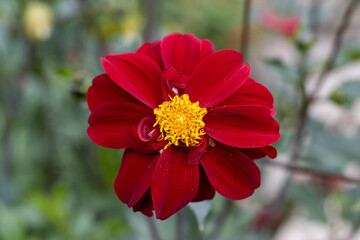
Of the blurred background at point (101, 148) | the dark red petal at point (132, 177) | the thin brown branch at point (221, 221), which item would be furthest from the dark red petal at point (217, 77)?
the thin brown branch at point (221, 221)

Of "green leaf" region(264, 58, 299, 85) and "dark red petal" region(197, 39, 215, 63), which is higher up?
"dark red petal" region(197, 39, 215, 63)

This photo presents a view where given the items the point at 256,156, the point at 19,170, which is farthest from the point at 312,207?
the point at 19,170

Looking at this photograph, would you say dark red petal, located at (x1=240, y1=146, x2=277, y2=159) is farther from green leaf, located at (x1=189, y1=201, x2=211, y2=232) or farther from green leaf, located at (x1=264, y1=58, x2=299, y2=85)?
green leaf, located at (x1=264, y1=58, x2=299, y2=85)

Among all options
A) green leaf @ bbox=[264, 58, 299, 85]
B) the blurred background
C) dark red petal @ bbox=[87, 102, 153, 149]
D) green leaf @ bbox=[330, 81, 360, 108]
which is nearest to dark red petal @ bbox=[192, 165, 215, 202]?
dark red petal @ bbox=[87, 102, 153, 149]

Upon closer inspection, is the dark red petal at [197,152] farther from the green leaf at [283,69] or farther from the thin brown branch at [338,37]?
the thin brown branch at [338,37]

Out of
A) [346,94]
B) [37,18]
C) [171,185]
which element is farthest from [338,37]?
[37,18]

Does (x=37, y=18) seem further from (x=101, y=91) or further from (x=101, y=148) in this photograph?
(x=101, y=91)
